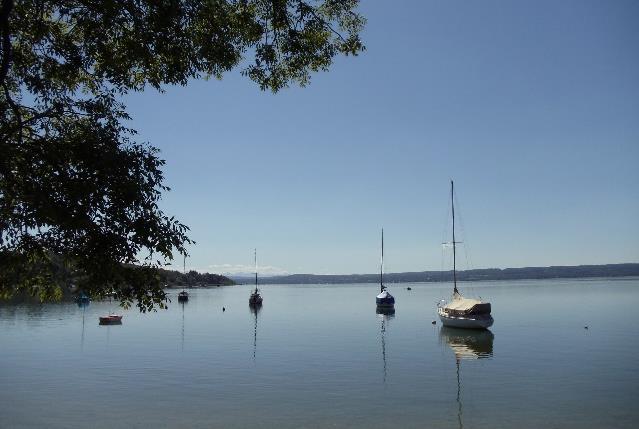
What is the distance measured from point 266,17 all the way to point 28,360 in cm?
4246

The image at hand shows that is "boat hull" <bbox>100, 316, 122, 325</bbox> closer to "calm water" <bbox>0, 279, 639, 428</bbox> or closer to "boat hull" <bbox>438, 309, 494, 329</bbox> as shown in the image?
"calm water" <bbox>0, 279, 639, 428</bbox>

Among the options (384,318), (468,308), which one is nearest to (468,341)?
(468,308)

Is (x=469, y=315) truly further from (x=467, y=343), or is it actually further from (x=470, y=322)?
(x=467, y=343)

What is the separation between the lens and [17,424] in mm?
23547

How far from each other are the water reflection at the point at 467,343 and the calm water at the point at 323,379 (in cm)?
17

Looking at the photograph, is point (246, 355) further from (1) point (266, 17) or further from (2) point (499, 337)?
(1) point (266, 17)

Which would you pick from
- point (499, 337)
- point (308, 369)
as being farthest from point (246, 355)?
point (499, 337)

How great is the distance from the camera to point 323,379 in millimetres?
33406

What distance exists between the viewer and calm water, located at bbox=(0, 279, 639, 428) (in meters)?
24.2

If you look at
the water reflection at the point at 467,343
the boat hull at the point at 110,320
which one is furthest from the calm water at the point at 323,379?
the boat hull at the point at 110,320

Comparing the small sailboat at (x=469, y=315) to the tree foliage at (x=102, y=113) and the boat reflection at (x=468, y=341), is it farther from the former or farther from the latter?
the tree foliage at (x=102, y=113)

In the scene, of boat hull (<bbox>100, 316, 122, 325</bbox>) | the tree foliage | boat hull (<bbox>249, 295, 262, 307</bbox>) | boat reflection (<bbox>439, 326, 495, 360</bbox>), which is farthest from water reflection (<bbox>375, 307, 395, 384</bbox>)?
boat hull (<bbox>100, 316, 122, 325</bbox>)

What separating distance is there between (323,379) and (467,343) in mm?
24712

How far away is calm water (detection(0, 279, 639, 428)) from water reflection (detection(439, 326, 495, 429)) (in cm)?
17
